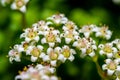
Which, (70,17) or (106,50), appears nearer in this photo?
(106,50)

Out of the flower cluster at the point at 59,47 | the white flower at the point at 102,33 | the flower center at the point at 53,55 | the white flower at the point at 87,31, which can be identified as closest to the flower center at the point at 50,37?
the flower cluster at the point at 59,47

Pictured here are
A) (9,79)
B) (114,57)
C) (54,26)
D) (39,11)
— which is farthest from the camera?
(39,11)

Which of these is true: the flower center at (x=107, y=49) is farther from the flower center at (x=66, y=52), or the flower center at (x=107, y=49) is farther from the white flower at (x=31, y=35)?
the white flower at (x=31, y=35)

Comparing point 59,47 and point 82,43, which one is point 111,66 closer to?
point 82,43

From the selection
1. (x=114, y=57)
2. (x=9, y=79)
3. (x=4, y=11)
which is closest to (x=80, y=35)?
(x=114, y=57)

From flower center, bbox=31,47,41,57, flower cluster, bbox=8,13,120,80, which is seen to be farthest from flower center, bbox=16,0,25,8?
flower center, bbox=31,47,41,57

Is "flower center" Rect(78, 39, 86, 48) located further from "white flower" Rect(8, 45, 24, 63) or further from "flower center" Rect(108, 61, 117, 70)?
"white flower" Rect(8, 45, 24, 63)

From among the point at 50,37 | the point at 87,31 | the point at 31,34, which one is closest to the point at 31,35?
the point at 31,34

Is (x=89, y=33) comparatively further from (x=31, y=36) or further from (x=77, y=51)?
(x=31, y=36)
